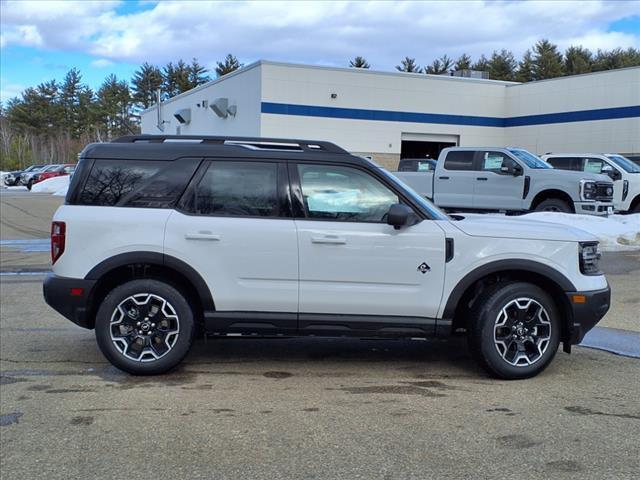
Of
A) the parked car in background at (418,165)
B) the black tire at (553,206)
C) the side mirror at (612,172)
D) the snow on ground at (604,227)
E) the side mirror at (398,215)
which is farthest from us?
the parked car in background at (418,165)

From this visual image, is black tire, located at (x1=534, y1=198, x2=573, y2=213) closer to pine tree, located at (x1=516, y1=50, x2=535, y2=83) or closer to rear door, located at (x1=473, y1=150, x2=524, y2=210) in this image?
rear door, located at (x1=473, y1=150, x2=524, y2=210)

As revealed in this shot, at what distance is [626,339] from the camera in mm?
6348

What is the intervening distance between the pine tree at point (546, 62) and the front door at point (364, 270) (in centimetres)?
6345

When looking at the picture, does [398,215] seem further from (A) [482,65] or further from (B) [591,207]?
(A) [482,65]

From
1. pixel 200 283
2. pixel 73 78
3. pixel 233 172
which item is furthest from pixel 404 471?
pixel 73 78

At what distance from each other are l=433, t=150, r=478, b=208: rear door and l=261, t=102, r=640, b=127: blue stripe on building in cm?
1365

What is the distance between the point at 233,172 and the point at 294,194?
21.3 inches

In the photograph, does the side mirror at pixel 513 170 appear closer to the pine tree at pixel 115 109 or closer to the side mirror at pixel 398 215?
the side mirror at pixel 398 215

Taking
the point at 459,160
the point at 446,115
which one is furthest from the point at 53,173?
the point at 459,160

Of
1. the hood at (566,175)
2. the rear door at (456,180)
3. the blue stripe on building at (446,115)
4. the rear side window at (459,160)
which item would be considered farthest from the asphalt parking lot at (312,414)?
the blue stripe on building at (446,115)

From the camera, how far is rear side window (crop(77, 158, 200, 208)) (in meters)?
5.05

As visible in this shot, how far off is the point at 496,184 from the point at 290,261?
464 inches

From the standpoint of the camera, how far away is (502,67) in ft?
224

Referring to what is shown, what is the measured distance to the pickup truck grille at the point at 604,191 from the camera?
14493mm
